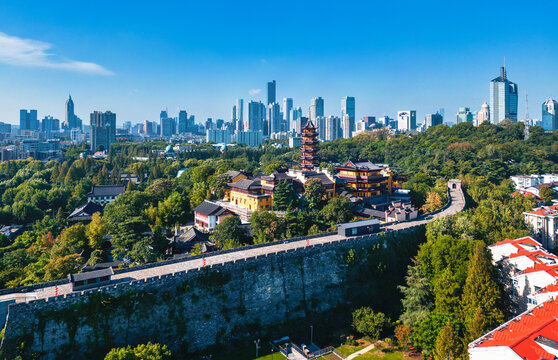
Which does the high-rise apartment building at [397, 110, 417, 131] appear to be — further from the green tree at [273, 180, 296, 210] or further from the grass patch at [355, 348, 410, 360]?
the grass patch at [355, 348, 410, 360]

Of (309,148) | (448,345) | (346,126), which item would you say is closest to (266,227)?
(448,345)

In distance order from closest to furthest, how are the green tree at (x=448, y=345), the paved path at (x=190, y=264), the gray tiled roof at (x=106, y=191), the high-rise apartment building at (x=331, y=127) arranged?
the green tree at (x=448, y=345)
the paved path at (x=190, y=264)
the gray tiled roof at (x=106, y=191)
the high-rise apartment building at (x=331, y=127)

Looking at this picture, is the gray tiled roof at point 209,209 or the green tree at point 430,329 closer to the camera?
the green tree at point 430,329

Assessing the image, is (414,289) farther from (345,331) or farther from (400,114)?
(400,114)

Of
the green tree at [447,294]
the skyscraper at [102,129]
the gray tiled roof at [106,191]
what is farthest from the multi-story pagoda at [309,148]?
the skyscraper at [102,129]

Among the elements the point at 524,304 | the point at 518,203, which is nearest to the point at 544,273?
the point at 524,304

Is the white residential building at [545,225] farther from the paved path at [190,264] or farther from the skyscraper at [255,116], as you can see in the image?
the skyscraper at [255,116]

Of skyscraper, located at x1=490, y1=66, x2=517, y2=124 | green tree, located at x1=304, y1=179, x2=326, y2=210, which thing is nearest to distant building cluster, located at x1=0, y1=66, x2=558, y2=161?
skyscraper, located at x1=490, y1=66, x2=517, y2=124
